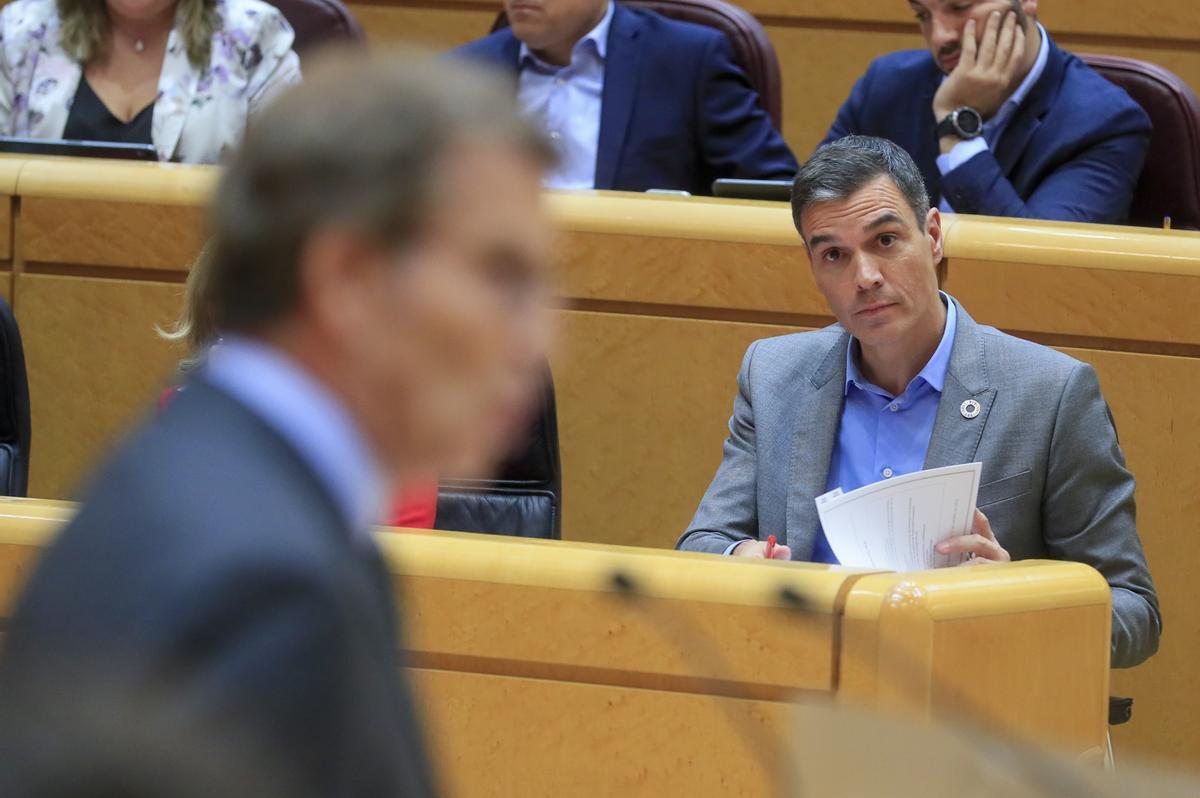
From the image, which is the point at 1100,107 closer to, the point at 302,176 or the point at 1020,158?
the point at 1020,158

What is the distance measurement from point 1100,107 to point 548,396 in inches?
44.9

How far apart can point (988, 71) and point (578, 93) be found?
2.49ft

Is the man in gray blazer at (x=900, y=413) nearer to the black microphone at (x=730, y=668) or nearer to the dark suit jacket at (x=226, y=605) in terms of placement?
the black microphone at (x=730, y=668)

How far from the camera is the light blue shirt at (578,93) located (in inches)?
126

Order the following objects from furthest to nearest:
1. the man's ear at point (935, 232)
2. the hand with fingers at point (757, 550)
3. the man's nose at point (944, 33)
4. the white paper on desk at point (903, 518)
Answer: the man's nose at point (944, 33) < the man's ear at point (935, 232) < the hand with fingers at point (757, 550) < the white paper on desk at point (903, 518)

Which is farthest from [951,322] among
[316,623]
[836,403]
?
[316,623]

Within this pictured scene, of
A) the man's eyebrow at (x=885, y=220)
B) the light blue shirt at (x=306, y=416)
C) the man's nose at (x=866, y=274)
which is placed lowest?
the man's nose at (x=866, y=274)

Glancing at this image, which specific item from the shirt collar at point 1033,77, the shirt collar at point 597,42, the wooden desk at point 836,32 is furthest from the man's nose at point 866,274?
the wooden desk at point 836,32

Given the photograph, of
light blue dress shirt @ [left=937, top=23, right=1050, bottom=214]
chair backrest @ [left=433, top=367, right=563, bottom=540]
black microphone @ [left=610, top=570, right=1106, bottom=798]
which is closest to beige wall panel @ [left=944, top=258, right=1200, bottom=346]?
light blue dress shirt @ [left=937, top=23, right=1050, bottom=214]

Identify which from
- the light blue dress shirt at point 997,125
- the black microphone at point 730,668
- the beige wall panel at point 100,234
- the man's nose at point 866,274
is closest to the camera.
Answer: the black microphone at point 730,668

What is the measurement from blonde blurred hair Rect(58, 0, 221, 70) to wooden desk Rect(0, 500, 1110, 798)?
5.35ft

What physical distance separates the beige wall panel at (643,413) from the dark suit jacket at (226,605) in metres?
2.04

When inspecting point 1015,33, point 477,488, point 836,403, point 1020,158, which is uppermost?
point 1015,33

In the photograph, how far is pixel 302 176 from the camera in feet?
2.00
